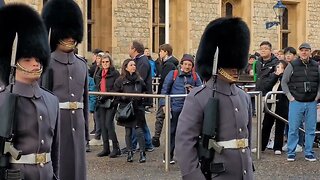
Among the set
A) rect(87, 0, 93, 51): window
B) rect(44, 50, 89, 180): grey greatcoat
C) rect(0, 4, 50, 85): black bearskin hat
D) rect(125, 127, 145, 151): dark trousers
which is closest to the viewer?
rect(0, 4, 50, 85): black bearskin hat

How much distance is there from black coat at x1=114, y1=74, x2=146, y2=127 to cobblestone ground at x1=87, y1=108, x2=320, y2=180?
0.56 m

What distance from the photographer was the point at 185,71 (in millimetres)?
9562

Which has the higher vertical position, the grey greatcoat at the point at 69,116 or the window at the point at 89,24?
the window at the point at 89,24

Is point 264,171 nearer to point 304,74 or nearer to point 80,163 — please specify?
point 304,74

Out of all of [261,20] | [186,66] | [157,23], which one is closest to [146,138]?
[186,66]

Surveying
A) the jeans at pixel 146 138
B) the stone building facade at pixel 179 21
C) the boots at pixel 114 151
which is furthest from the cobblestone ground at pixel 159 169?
the stone building facade at pixel 179 21

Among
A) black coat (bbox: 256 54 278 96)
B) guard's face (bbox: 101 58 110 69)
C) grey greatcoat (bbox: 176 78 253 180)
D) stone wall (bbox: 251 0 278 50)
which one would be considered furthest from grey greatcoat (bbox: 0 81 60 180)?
stone wall (bbox: 251 0 278 50)

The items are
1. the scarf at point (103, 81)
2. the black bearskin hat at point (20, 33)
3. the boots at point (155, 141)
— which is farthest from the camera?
the boots at point (155, 141)

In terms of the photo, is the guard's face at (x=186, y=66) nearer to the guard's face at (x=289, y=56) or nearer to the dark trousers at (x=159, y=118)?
the dark trousers at (x=159, y=118)

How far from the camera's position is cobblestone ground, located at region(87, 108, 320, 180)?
8828mm

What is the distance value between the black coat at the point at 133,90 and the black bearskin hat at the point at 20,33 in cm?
535

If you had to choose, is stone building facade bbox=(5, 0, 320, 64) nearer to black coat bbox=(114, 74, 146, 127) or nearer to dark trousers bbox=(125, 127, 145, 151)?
black coat bbox=(114, 74, 146, 127)

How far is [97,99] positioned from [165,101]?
1.81 metres

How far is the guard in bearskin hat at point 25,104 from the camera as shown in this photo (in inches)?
167
